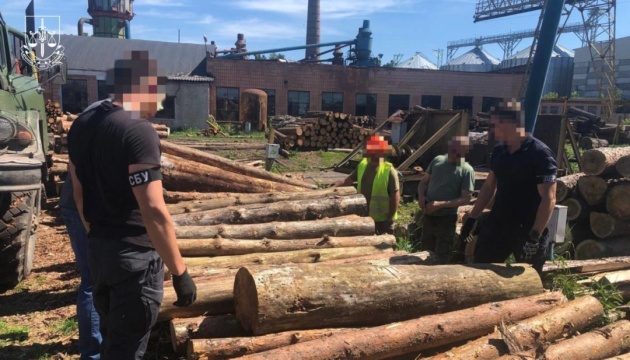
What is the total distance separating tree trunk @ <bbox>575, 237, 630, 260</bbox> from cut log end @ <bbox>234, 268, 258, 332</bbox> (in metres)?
6.18

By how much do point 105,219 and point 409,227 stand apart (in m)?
5.47

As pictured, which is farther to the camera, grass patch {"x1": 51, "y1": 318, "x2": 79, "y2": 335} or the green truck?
grass patch {"x1": 51, "y1": 318, "x2": 79, "y2": 335}

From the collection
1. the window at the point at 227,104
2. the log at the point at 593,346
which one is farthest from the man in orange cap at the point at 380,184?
the window at the point at 227,104

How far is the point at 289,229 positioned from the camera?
5301 mm

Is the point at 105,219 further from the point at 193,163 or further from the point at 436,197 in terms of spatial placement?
the point at 193,163

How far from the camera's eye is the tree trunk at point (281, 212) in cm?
543

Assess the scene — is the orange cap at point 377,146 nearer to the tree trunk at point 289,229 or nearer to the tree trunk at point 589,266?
the tree trunk at point 289,229

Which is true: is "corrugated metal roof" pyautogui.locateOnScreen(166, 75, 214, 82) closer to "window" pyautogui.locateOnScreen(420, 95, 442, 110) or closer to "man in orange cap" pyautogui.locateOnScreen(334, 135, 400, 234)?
"window" pyautogui.locateOnScreen(420, 95, 442, 110)

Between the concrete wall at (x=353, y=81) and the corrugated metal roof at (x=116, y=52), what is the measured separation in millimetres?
2949

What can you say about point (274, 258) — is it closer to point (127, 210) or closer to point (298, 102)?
point (127, 210)

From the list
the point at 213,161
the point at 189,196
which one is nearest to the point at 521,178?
the point at 189,196

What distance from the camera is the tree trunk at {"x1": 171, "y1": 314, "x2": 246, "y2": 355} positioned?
314cm

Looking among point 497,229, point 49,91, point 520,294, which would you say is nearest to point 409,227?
point 497,229

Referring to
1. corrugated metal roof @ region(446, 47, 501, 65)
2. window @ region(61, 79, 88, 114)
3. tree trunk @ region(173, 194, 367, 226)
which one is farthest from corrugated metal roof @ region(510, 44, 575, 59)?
tree trunk @ region(173, 194, 367, 226)
